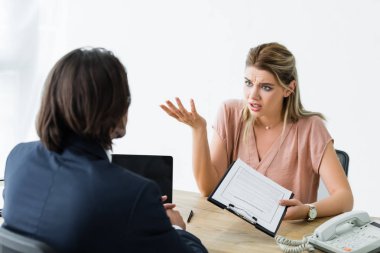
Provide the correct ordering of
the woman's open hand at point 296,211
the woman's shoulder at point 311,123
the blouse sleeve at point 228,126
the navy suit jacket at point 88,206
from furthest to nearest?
the blouse sleeve at point 228,126
the woman's shoulder at point 311,123
the woman's open hand at point 296,211
the navy suit jacket at point 88,206

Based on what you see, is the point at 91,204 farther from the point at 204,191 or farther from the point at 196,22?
the point at 196,22

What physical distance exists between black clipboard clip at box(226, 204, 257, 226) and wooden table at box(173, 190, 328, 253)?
0.24 feet

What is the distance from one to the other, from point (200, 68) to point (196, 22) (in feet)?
1.15

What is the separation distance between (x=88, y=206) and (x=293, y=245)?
778 millimetres

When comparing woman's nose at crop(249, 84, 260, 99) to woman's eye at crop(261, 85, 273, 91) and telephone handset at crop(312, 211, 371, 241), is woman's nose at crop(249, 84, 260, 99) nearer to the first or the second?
woman's eye at crop(261, 85, 273, 91)

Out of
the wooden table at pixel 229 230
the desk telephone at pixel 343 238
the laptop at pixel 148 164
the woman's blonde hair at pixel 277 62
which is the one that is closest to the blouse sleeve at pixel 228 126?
the woman's blonde hair at pixel 277 62

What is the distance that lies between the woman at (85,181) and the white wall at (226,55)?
2438mm

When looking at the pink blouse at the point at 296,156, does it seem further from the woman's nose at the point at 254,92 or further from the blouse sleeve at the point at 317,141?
the woman's nose at the point at 254,92

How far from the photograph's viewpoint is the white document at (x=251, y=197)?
1580mm

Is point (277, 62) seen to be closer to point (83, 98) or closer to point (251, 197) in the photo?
point (251, 197)

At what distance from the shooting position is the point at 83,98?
1.05 m

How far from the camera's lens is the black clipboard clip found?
1560 mm

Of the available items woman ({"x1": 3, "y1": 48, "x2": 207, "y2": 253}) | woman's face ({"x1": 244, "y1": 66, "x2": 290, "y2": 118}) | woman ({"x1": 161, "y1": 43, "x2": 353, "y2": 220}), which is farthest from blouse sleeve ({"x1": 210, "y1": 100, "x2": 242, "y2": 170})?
woman ({"x1": 3, "y1": 48, "x2": 207, "y2": 253})

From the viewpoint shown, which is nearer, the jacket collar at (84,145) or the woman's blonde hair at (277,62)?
the jacket collar at (84,145)
